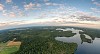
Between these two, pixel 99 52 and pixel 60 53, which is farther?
pixel 99 52

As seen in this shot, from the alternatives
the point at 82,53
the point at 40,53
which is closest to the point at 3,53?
the point at 40,53

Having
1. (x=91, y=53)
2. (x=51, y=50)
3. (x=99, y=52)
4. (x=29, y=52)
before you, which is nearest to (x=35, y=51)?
(x=29, y=52)

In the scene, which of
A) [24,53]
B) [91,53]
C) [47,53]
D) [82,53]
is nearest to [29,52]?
[24,53]

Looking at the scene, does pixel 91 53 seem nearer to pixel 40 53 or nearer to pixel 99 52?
pixel 99 52

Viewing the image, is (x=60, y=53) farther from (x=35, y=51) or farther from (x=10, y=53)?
(x=10, y=53)

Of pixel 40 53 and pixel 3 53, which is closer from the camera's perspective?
pixel 40 53

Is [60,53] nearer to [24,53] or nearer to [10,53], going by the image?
[24,53]

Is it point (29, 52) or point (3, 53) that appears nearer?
point (29, 52)
